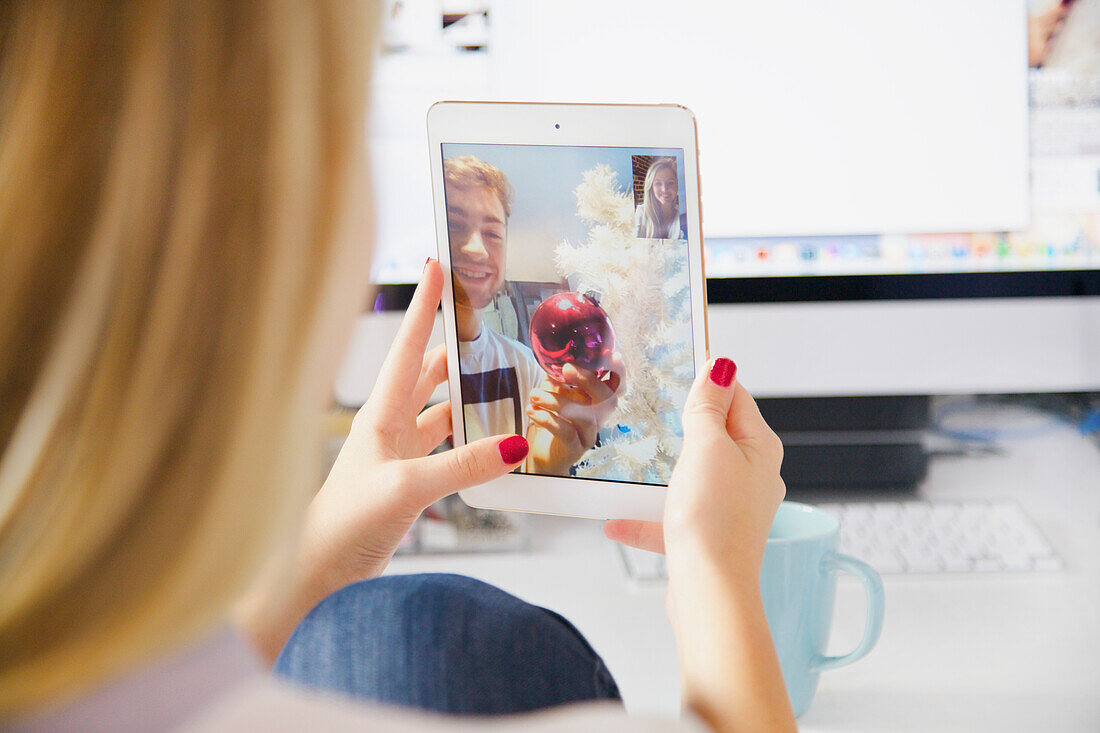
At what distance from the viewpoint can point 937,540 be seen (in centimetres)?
52

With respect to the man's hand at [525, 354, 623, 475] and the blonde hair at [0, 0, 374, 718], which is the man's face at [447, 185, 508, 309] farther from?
the blonde hair at [0, 0, 374, 718]

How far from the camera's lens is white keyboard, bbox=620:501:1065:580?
49 centimetres

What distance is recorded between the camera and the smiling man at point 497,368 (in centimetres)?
39

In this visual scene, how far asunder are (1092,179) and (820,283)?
193mm

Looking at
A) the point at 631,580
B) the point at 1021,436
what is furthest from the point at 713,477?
the point at 1021,436

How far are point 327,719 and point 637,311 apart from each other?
0.24 metres

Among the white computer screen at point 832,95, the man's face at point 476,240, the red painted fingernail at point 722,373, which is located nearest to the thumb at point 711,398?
the red painted fingernail at point 722,373

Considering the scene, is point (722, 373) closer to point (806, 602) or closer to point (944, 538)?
point (806, 602)

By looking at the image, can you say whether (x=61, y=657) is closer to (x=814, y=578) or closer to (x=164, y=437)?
(x=164, y=437)

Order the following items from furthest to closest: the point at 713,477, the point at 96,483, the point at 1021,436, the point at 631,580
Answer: the point at 1021,436 → the point at 631,580 → the point at 713,477 → the point at 96,483

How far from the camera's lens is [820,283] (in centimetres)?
55

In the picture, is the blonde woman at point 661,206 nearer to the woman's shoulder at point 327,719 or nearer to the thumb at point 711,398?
the thumb at point 711,398

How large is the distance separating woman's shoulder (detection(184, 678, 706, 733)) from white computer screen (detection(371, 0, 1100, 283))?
39 cm

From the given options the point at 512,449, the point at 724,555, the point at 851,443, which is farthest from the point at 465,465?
the point at 851,443
